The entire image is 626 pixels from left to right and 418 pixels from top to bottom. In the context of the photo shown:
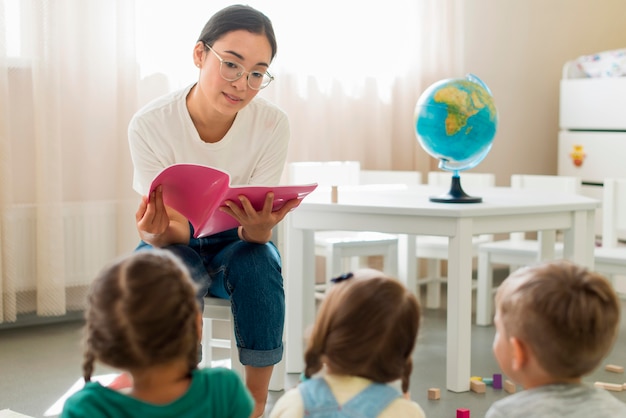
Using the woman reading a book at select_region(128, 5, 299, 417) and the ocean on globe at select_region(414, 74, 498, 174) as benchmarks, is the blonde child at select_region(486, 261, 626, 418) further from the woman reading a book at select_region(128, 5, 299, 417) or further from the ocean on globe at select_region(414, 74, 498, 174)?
the ocean on globe at select_region(414, 74, 498, 174)

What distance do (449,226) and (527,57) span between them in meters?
2.65

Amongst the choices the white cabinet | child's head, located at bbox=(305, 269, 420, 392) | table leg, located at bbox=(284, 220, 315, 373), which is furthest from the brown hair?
the white cabinet

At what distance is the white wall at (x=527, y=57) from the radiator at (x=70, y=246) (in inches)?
83.1

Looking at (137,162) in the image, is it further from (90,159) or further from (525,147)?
(525,147)

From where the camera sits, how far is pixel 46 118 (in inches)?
125

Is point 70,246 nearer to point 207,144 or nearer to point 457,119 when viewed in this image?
point 207,144

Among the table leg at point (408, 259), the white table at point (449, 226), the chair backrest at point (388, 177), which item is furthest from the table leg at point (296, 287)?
the chair backrest at point (388, 177)

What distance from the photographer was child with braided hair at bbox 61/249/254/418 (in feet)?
3.60

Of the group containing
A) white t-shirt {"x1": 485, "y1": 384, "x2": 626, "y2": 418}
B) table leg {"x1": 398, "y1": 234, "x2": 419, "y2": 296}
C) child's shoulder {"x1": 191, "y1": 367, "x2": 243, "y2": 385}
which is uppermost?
child's shoulder {"x1": 191, "y1": 367, "x2": 243, "y2": 385}

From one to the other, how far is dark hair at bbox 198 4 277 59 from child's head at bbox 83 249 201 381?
38.7 inches

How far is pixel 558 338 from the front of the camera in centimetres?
129

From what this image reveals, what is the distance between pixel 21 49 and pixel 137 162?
1.34 meters

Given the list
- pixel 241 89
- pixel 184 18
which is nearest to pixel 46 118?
pixel 184 18

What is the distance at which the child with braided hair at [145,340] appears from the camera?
1.10 metres
